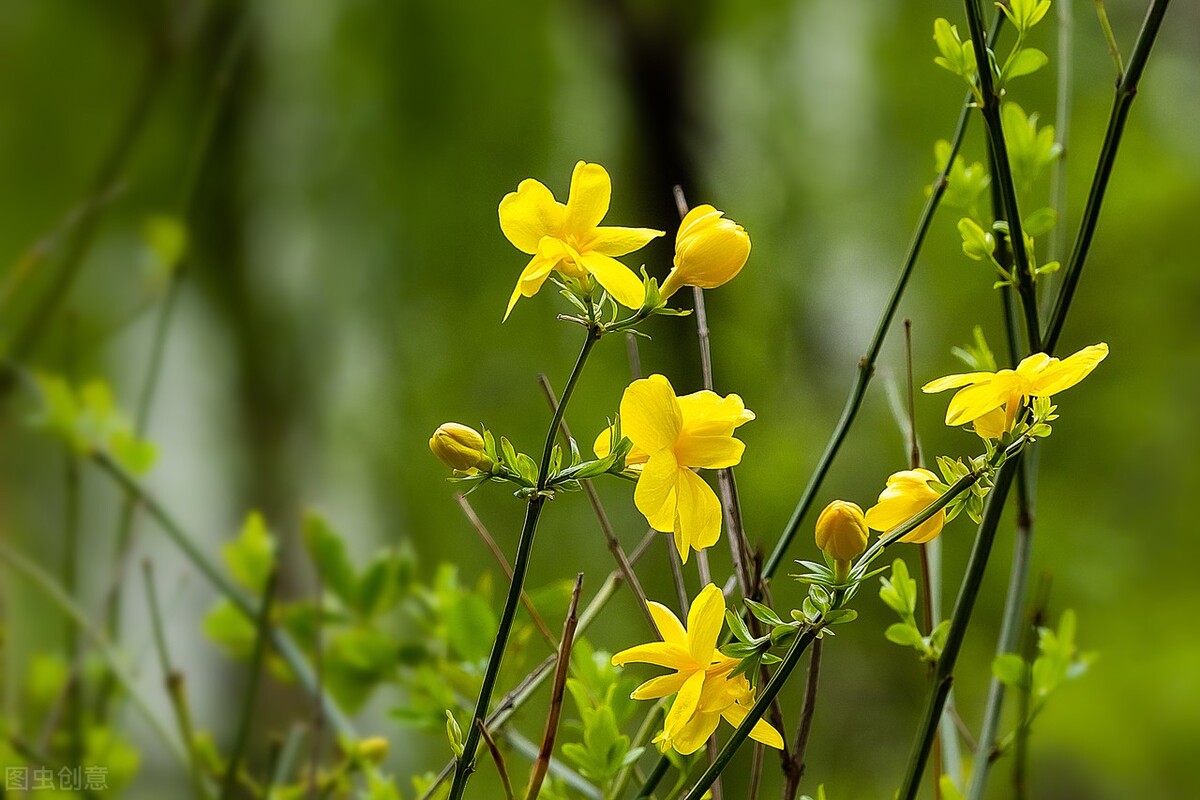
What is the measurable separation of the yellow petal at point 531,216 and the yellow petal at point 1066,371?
96 mm

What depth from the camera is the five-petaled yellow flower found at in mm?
184

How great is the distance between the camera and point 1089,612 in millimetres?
918

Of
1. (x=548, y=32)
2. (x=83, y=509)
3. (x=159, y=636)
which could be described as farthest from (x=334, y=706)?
(x=83, y=509)

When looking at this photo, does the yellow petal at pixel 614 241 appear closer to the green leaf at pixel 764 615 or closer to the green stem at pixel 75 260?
the green leaf at pixel 764 615

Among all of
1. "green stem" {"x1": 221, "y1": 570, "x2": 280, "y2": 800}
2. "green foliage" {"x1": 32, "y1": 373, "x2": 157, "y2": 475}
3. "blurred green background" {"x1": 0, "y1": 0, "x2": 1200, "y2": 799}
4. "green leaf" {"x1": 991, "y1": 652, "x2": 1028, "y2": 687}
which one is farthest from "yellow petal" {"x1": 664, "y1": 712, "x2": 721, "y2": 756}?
"blurred green background" {"x1": 0, "y1": 0, "x2": 1200, "y2": 799}

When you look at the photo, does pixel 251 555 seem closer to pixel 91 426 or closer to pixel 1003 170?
pixel 91 426

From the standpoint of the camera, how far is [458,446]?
7.3 inches

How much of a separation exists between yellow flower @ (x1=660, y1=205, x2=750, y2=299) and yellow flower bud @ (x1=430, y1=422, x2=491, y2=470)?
5cm

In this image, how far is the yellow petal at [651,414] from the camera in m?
0.18

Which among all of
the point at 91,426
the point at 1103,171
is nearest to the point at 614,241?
the point at 1103,171

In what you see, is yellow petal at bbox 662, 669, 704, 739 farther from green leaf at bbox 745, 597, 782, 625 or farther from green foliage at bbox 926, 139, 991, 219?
green foliage at bbox 926, 139, 991, 219

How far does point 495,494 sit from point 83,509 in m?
0.68

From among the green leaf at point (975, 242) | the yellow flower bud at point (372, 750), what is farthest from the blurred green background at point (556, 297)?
the green leaf at point (975, 242)

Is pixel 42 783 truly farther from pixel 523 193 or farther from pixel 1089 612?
pixel 1089 612
